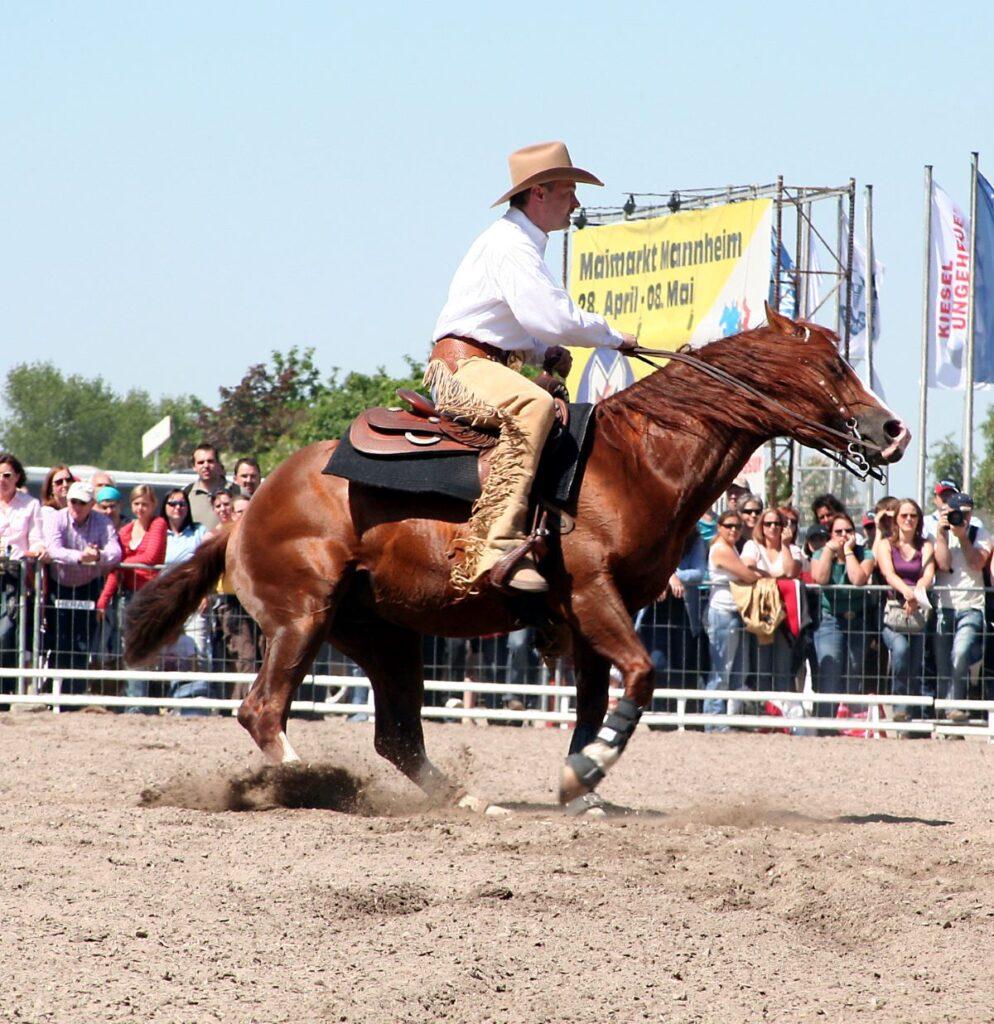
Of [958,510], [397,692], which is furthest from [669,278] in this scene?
[397,692]

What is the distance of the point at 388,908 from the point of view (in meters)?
4.88

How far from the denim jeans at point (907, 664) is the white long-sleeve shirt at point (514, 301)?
5629mm

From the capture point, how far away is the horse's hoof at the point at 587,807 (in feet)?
23.3

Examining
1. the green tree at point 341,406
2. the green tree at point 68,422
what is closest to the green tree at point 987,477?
the green tree at point 341,406

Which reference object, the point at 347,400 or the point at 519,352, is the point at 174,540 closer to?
the point at 519,352

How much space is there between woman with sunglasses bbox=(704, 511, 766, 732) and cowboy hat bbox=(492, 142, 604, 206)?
5.34 metres

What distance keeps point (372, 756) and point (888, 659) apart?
4503 mm

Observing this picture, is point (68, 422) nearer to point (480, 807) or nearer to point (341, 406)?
point (341, 406)

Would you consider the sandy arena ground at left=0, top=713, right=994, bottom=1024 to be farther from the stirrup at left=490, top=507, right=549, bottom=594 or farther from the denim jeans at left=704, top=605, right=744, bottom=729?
the denim jeans at left=704, top=605, right=744, bottom=729

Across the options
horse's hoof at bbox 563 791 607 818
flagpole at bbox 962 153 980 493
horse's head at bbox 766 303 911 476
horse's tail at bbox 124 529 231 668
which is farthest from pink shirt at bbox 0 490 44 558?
flagpole at bbox 962 153 980 493

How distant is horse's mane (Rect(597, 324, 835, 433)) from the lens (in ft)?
22.6

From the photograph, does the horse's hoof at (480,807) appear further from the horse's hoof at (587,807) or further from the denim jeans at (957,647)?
the denim jeans at (957,647)

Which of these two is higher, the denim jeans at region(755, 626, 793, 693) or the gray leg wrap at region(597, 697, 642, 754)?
the denim jeans at region(755, 626, 793, 693)

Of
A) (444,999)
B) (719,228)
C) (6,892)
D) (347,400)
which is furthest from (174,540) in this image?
(347,400)
